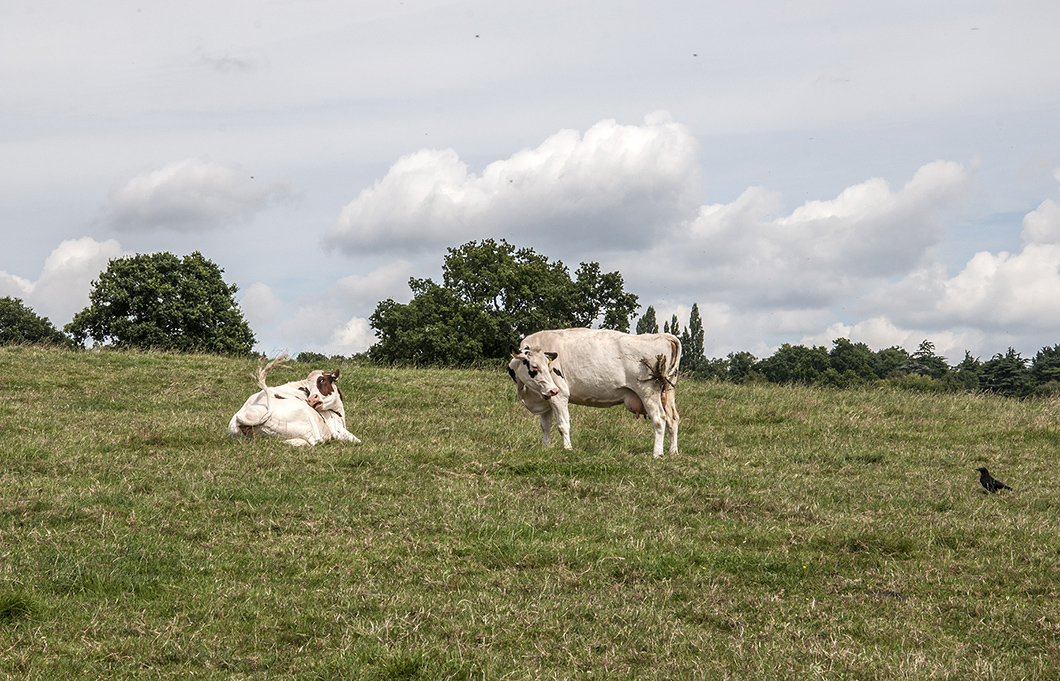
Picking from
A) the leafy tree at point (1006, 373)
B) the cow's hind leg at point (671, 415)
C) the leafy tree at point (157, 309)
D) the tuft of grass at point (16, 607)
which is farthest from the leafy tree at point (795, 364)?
the tuft of grass at point (16, 607)

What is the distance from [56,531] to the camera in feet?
30.1

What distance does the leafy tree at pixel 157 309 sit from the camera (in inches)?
1668

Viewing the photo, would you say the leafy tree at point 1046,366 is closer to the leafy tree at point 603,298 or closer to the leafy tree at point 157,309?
the leafy tree at point 603,298

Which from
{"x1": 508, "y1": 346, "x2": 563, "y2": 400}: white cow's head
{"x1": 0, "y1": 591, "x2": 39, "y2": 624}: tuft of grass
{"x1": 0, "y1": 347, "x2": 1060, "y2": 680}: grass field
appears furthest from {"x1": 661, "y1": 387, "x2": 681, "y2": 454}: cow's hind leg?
{"x1": 0, "y1": 591, "x2": 39, "y2": 624}: tuft of grass

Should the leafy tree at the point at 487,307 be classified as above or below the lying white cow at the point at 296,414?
above

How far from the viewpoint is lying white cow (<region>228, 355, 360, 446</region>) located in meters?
14.8

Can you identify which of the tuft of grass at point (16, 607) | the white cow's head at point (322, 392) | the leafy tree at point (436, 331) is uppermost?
the leafy tree at point (436, 331)

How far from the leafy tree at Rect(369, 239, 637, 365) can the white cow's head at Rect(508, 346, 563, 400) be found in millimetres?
33968

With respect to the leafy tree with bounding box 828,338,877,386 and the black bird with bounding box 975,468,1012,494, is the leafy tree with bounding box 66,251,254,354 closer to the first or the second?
the black bird with bounding box 975,468,1012,494

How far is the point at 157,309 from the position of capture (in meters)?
42.4

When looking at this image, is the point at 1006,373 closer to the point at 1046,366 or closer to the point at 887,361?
the point at 1046,366

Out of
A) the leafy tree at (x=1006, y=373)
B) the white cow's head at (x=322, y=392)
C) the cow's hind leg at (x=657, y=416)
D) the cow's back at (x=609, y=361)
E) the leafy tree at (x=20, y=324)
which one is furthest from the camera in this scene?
the leafy tree at (x=1006, y=373)

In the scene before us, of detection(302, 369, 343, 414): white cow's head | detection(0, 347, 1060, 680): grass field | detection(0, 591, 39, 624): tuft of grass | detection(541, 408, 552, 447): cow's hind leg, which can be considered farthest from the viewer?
detection(541, 408, 552, 447): cow's hind leg

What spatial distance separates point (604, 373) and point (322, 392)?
5087 mm
